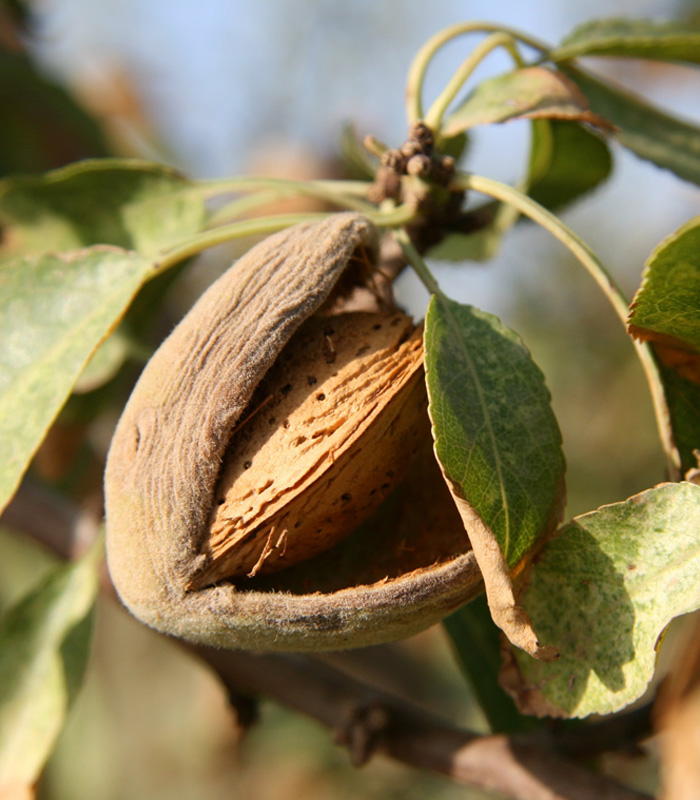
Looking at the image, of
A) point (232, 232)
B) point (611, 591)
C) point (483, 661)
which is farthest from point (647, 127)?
point (483, 661)

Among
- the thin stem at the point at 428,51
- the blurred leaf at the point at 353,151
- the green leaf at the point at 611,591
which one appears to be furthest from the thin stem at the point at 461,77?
the green leaf at the point at 611,591

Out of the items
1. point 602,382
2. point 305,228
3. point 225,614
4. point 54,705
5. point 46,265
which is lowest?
point 602,382

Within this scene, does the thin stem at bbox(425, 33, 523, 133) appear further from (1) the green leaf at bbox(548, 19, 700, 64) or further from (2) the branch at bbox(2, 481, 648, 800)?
(2) the branch at bbox(2, 481, 648, 800)

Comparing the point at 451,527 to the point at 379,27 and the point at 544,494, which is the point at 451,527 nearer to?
the point at 544,494

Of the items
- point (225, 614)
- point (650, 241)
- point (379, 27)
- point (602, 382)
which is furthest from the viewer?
point (379, 27)

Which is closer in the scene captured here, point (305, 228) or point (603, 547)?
point (603, 547)

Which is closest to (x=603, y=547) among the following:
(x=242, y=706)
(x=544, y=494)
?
(x=544, y=494)

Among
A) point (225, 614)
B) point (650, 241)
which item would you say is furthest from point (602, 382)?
point (225, 614)

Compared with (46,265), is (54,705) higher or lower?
lower

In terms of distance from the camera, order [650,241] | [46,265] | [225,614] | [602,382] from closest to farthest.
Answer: [225,614], [46,265], [602,382], [650,241]
